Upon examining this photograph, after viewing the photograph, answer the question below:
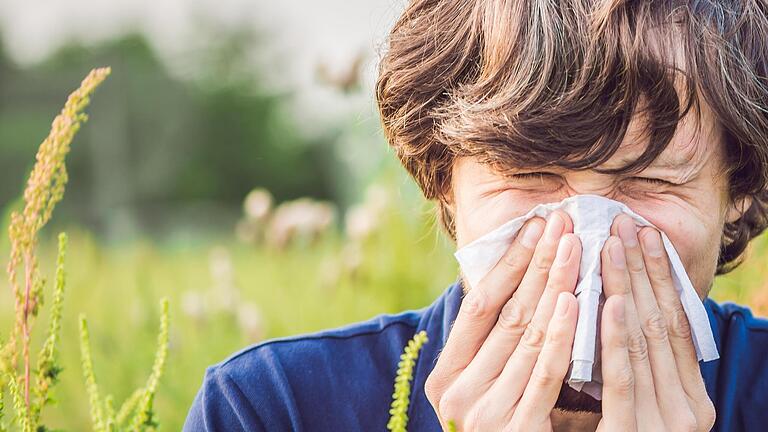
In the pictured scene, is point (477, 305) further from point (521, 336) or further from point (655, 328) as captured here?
point (655, 328)

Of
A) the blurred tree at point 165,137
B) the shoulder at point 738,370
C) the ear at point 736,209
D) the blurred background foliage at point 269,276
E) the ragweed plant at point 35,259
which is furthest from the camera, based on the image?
the blurred tree at point 165,137

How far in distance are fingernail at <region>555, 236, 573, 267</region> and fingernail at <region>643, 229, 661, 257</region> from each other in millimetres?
145

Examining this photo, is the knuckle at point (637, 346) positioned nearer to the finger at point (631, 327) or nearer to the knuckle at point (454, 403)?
the finger at point (631, 327)

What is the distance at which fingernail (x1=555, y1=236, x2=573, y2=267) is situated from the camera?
155cm

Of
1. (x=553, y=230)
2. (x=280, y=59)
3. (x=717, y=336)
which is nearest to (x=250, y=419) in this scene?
(x=553, y=230)

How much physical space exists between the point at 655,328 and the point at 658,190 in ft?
0.86

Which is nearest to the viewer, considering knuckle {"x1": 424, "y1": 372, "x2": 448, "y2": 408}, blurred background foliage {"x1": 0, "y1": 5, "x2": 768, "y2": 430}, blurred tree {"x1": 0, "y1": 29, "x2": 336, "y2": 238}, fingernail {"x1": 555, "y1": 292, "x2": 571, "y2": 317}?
fingernail {"x1": 555, "y1": 292, "x2": 571, "y2": 317}

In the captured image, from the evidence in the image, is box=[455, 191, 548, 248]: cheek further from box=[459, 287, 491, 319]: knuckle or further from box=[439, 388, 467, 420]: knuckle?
box=[439, 388, 467, 420]: knuckle

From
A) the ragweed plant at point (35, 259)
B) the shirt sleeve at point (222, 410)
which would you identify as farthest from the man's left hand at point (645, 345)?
the ragweed plant at point (35, 259)

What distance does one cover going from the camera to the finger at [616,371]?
1.55 metres

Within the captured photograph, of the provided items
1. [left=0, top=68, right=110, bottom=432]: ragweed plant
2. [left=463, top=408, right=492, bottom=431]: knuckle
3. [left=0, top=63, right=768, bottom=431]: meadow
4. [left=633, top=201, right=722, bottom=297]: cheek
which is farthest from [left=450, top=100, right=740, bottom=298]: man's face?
[left=0, top=63, right=768, bottom=431]: meadow

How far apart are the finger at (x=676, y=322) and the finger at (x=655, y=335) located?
0.01 metres

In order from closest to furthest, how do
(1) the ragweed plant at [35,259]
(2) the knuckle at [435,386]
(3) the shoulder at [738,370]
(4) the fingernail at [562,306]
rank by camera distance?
(1) the ragweed plant at [35,259]
(4) the fingernail at [562,306]
(2) the knuckle at [435,386]
(3) the shoulder at [738,370]

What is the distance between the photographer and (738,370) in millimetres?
1936
